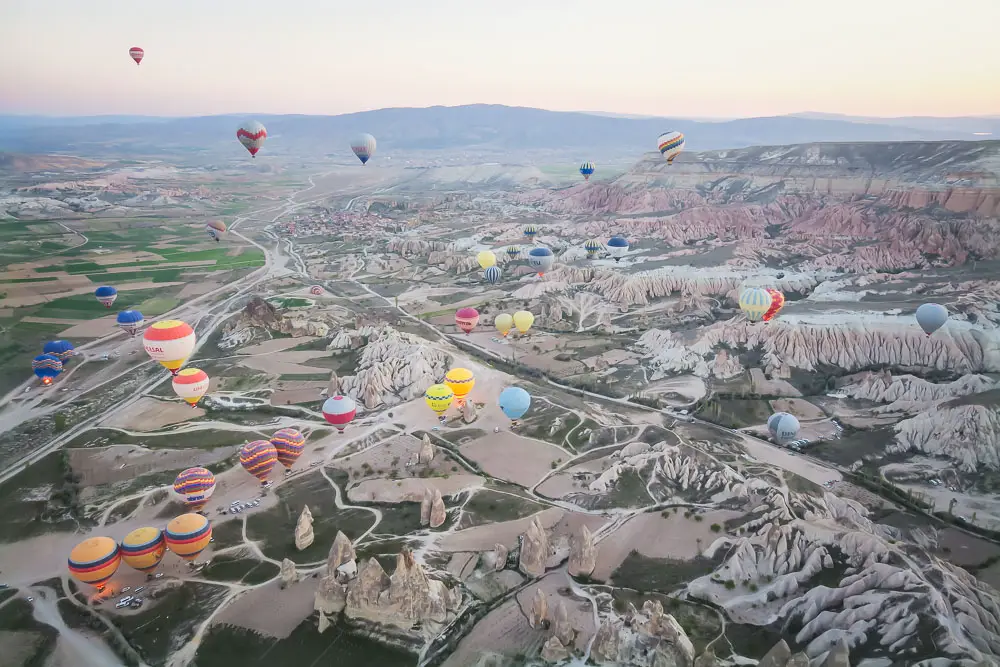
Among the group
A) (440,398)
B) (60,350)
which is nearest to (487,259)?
(440,398)

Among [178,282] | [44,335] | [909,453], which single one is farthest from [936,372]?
[178,282]

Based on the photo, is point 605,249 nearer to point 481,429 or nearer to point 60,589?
point 481,429

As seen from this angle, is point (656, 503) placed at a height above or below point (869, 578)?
below

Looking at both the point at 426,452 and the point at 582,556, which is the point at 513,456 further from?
the point at 582,556

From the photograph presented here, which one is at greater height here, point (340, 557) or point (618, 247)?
point (618, 247)

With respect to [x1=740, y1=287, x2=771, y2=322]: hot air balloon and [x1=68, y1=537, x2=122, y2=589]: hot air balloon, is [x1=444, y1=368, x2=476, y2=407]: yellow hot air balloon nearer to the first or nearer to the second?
[x1=68, y1=537, x2=122, y2=589]: hot air balloon

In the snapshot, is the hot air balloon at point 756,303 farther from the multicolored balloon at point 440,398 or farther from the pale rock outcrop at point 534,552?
the pale rock outcrop at point 534,552

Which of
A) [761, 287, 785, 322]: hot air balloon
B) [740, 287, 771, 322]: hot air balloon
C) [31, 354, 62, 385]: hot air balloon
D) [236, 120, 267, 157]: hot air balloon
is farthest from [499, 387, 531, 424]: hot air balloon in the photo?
[236, 120, 267, 157]: hot air balloon

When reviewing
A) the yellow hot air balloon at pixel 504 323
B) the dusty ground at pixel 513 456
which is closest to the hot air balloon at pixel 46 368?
the dusty ground at pixel 513 456
